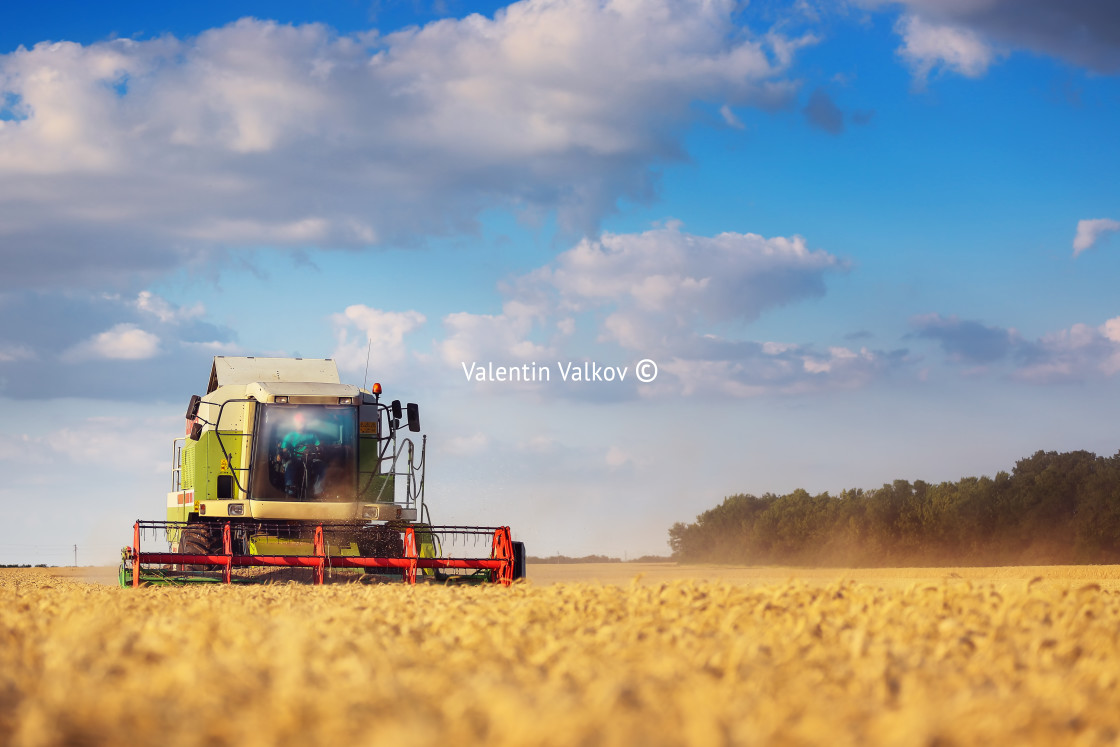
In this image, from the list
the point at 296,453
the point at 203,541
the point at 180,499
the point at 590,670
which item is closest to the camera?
the point at 590,670

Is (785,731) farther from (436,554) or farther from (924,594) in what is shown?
(436,554)

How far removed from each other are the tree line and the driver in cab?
39960mm

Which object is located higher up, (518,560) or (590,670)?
(590,670)

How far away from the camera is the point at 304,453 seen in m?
17.1

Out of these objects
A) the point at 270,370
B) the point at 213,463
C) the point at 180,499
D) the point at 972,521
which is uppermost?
the point at 270,370

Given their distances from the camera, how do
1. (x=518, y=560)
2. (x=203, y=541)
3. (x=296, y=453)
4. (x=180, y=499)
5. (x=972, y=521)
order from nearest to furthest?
(x=518, y=560) → (x=203, y=541) → (x=296, y=453) → (x=180, y=499) → (x=972, y=521)

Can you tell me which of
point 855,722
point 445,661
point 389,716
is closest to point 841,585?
point 445,661

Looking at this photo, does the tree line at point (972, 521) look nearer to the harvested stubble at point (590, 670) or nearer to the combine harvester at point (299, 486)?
the combine harvester at point (299, 486)

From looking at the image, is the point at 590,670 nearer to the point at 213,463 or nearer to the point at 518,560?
the point at 518,560

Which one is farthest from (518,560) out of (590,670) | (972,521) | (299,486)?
(972,521)

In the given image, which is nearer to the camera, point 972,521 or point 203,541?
point 203,541

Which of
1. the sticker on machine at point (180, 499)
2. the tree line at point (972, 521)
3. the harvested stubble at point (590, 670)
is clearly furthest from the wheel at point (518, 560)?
the tree line at point (972, 521)

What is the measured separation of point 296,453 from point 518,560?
417 centimetres

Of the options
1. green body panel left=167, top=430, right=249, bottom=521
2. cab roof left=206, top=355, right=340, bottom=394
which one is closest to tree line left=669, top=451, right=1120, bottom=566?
cab roof left=206, top=355, right=340, bottom=394
